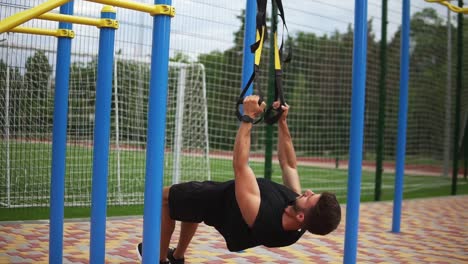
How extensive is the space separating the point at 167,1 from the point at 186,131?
675cm

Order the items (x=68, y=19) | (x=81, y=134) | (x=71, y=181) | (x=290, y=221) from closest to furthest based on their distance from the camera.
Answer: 1. (x=290, y=221)
2. (x=68, y=19)
3. (x=71, y=181)
4. (x=81, y=134)

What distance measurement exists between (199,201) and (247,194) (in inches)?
19.2

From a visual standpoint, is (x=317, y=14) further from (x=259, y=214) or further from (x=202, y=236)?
(x=259, y=214)

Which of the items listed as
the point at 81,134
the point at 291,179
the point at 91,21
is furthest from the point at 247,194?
the point at 81,134

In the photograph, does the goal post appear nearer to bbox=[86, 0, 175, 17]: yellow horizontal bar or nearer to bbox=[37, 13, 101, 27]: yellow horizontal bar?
bbox=[37, 13, 101, 27]: yellow horizontal bar

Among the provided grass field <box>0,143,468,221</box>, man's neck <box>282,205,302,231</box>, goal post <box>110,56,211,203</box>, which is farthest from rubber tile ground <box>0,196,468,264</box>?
goal post <box>110,56,211,203</box>

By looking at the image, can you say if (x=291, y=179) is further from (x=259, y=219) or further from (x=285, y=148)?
(x=259, y=219)

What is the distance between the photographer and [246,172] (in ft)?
9.25

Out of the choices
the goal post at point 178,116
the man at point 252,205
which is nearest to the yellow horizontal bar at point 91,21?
the man at point 252,205

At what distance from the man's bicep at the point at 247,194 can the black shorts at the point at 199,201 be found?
0.35 metres

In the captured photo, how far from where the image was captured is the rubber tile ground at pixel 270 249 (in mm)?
4566

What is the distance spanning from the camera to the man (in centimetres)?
282

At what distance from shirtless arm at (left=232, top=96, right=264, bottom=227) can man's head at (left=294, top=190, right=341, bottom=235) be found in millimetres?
241

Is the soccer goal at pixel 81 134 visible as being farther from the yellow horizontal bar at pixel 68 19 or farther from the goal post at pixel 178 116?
the yellow horizontal bar at pixel 68 19
